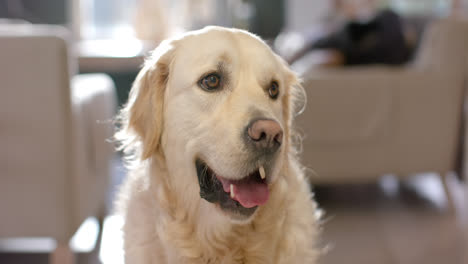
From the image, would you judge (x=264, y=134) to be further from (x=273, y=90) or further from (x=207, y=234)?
(x=207, y=234)

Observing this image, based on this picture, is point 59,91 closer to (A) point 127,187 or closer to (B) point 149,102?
(A) point 127,187

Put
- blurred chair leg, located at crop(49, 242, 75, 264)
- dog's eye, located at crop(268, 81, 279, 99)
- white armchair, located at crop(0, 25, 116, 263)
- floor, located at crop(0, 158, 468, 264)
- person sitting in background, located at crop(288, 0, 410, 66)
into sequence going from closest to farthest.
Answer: dog's eye, located at crop(268, 81, 279, 99)
white armchair, located at crop(0, 25, 116, 263)
blurred chair leg, located at crop(49, 242, 75, 264)
floor, located at crop(0, 158, 468, 264)
person sitting in background, located at crop(288, 0, 410, 66)

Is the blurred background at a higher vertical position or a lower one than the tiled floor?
higher

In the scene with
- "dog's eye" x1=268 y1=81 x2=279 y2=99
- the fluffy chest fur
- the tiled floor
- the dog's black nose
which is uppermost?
"dog's eye" x1=268 y1=81 x2=279 y2=99

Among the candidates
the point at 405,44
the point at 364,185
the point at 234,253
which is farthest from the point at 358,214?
the point at 234,253

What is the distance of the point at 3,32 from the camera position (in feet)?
6.91

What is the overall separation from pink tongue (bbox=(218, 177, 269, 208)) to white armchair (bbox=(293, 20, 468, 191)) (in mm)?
1587

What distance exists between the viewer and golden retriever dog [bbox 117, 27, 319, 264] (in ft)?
4.18

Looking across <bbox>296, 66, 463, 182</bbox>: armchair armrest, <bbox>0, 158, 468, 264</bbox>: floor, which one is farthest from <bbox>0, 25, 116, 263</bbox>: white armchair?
<bbox>296, 66, 463, 182</bbox>: armchair armrest

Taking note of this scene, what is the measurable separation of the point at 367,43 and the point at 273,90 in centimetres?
202

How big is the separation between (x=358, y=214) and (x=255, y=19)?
9.63 feet

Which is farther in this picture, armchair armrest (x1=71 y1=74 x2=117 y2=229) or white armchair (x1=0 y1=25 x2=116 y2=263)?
armchair armrest (x1=71 y1=74 x2=117 y2=229)

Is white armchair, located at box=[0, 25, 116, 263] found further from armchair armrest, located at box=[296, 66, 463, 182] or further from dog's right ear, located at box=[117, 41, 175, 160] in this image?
armchair armrest, located at box=[296, 66, 463, 182]

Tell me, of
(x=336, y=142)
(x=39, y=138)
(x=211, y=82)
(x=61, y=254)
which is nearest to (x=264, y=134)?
(x=211, y=82)
